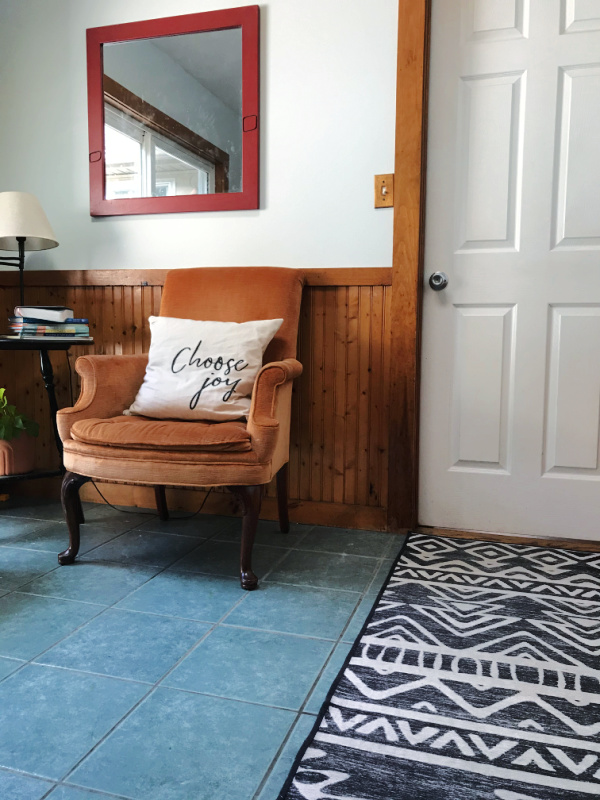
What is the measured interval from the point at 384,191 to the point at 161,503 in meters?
1.41

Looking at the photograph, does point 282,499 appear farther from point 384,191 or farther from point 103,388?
point 384,191

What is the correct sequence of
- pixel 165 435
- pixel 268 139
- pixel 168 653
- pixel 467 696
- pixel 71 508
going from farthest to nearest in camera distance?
pixel 268 139 → pixel 71 508 → pixel 165 435 → pixel 168 653 → pixel 467 696

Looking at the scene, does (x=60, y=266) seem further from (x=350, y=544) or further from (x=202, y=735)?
(x=202, y=735)

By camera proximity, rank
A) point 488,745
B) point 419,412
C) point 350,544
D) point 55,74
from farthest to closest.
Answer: point 55,74 < point 419,412 < point 350,544 < point 488,745

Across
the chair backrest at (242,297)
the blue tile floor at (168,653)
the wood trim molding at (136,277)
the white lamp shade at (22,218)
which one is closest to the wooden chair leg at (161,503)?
the blue tile floor at (168,653)

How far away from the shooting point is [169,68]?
8.09 feet

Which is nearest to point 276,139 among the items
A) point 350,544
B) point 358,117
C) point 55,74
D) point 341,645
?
point 358,117

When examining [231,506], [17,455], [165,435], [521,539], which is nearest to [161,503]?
[231,506]

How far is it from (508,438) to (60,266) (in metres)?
1.93

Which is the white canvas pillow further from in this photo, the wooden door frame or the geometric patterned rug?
the geometric patterned rug

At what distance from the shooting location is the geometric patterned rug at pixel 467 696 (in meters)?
1.04

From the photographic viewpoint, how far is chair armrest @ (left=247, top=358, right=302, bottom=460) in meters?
1.78

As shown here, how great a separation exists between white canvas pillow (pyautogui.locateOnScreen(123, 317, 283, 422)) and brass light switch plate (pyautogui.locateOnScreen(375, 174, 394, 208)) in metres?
0.56

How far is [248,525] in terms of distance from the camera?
1818mm
